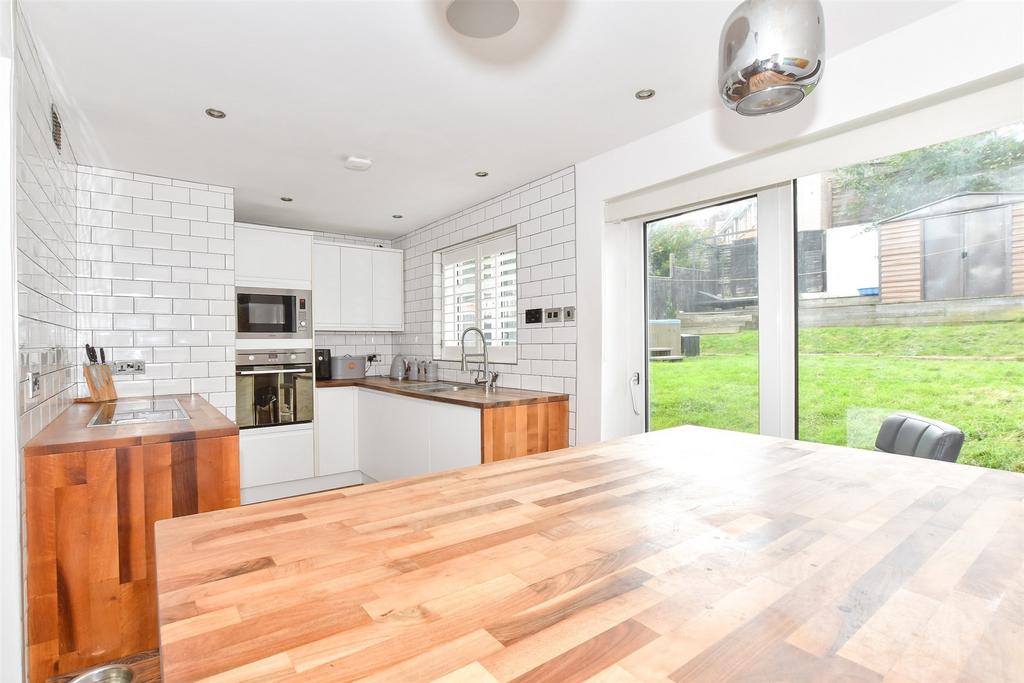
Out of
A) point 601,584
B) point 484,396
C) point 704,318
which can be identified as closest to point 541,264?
point 484,396

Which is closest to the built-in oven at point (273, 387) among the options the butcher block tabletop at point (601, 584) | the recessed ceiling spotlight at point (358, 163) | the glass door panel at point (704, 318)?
the recessed ceiling spotlight at point (358, 163)

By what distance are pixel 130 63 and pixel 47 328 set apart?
1101mm

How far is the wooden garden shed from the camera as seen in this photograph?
68.2 inches

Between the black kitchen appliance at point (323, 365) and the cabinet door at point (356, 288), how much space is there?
0.37 m

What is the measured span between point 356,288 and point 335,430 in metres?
1.31

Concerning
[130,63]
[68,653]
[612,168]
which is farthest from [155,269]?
[612,168]

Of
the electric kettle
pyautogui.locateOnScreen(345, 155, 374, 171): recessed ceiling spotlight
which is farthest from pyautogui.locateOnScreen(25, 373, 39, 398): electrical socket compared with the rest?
the electric kettle

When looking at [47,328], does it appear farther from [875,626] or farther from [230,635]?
[875,626]

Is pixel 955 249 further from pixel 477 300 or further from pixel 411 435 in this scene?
pixel 411 435

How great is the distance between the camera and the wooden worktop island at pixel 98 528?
1.49 m

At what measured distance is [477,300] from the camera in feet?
13.4

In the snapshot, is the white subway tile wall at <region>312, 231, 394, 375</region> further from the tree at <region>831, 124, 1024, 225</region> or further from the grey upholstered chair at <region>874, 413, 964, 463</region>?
the grey upholstered chair at <region>874, 413, 964, 463</region>

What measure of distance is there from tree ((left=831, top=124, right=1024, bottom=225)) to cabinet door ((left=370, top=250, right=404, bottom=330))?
373 cm

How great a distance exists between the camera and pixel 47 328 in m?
1.98
